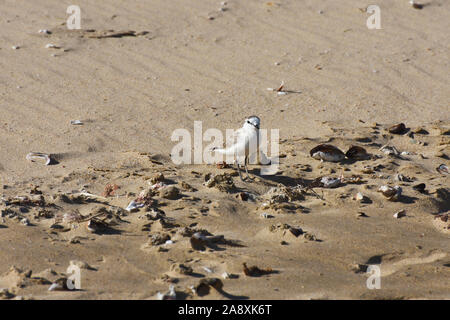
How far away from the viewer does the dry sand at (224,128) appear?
373cm

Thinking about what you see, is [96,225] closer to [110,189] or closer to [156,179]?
[110,189]

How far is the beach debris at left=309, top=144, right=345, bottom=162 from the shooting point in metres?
5.16

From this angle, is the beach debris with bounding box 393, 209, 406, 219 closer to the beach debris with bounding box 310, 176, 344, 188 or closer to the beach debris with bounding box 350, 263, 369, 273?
the beach debris with bounding box 310, 176, 344, 188

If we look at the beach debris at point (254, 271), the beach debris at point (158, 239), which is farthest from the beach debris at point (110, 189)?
Answer: the beach debris at point (254, 271)

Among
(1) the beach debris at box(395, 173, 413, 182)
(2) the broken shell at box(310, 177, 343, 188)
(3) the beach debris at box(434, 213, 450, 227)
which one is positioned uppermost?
(1) the beach debris at box(395, 173, 413, 182)

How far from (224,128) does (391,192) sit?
6.31ft

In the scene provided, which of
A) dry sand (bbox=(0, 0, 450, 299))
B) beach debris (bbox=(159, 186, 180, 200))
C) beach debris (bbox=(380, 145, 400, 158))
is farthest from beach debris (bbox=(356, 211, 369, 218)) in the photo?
beach debris (bbox=(159, 186, 180, 200))

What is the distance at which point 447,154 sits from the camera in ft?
17.7

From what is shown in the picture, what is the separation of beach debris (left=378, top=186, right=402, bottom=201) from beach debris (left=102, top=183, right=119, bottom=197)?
6.37 ft

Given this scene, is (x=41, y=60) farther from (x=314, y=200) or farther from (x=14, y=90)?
(x=314, y=200)

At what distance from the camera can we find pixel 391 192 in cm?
454

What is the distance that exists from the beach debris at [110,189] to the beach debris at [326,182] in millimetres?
1459

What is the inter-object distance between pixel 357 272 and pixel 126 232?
1466mm
